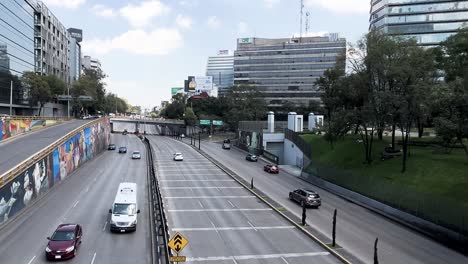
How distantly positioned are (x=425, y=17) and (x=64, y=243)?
115 metres

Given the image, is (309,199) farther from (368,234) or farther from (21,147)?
(21,147)

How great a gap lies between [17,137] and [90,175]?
32.9ft

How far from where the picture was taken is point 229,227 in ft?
97.9

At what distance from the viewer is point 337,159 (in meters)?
57.0

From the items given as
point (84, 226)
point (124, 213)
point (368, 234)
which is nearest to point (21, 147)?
point (84, 226)

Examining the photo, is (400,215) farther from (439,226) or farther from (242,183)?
(242,183)

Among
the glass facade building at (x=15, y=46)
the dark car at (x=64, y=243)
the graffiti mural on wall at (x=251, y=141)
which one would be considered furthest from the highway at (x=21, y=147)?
the graffiti mural on wall at (x=251, y=141)

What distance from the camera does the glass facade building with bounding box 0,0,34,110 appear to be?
7506 cm

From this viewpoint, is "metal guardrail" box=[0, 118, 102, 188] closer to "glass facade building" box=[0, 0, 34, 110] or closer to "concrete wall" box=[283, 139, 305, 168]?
"glass facade building" box=[0, 0, 34, 110]

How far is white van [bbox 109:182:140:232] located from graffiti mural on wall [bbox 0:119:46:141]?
26969 millimetres

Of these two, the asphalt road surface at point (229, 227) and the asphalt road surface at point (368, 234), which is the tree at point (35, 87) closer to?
the asphalt road surface at point (229, 227)

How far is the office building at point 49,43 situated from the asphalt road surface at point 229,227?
228 feet

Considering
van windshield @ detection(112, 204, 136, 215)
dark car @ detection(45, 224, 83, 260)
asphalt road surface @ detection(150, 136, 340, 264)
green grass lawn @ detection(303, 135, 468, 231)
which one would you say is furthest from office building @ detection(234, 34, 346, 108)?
dark car @ detection(45, 224, 83, 260)

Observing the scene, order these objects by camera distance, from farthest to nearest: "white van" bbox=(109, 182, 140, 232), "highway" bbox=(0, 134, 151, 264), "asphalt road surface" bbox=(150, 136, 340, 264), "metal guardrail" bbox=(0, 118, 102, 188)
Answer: "metal guardrail" bbox=(0, 118, 102, 188) < "white van" bbox=(109, 182, 140, 232) < "asphalt road surface" bbox=(150, 136, 340, 264) < "highway" bbox=(0, 134, 151, 264)
